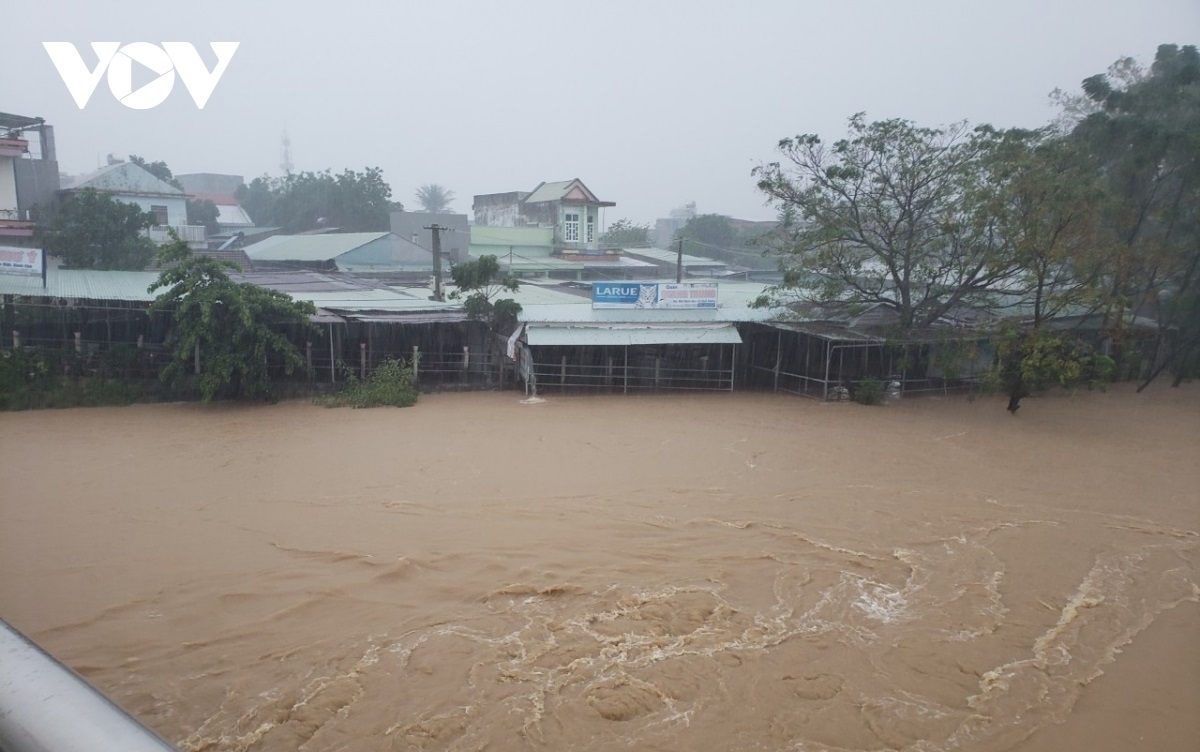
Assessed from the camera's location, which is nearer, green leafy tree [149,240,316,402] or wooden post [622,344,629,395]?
green leafy tree [149,240,316,402]

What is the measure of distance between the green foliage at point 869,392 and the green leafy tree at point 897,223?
1.49m

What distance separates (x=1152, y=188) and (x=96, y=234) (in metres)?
22.9

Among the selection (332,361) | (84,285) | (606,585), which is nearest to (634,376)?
(332,361)

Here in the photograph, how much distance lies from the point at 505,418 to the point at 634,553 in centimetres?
579

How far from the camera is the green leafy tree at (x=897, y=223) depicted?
13953 mm

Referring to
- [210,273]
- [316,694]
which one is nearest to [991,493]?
[316,694]

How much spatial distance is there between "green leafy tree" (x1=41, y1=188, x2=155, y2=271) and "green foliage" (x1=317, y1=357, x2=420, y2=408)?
8.28 m

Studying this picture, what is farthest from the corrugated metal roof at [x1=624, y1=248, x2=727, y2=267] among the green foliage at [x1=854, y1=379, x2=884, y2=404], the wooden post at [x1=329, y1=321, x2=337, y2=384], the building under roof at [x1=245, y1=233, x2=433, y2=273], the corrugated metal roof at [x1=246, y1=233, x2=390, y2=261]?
the wooden post at [x1=329, y1=321, x2=337, y2=384]

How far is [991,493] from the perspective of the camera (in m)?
9.62

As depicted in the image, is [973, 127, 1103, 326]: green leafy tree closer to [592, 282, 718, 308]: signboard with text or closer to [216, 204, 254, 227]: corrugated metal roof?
[592, 282, 718, 308]: signboard with text

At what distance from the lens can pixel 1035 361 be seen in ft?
41.8

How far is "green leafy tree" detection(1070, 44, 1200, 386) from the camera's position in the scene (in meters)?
14.7

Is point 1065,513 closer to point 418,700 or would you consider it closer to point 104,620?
point 418,700

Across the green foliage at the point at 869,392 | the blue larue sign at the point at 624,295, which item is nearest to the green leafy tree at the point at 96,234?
the blue larue sign at the point at 624,295
